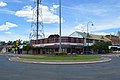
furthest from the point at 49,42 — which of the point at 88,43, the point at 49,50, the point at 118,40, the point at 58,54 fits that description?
the point at 118,40

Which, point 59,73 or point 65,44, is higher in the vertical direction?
point 65,44

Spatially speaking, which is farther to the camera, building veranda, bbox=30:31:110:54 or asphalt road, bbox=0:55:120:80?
building veranda, bbox=30:31:110:54

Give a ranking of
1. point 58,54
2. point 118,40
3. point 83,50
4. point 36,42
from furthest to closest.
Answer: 1. point 118,40
2. point 36,42
3. point 83,50
4. point 58,54

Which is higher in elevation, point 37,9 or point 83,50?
point 37,9

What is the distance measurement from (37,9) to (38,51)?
17.2 metres

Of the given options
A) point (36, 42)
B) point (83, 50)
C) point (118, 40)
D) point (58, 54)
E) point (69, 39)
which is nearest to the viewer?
point (58, 54)

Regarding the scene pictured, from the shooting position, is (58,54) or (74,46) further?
(74,46)

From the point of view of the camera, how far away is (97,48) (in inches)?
3708

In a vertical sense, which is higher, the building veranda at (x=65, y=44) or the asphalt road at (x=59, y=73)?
the building veranda at (x=65, y=44)

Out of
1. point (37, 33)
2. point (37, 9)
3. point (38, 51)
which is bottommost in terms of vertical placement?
point (38, 51)

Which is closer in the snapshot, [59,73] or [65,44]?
[59,73]

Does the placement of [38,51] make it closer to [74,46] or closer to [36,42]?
[36,42]

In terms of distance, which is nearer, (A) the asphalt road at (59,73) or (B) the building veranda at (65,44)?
(A) the asphalt road at (59,73)

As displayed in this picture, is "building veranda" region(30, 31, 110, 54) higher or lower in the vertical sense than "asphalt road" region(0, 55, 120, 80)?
higher
